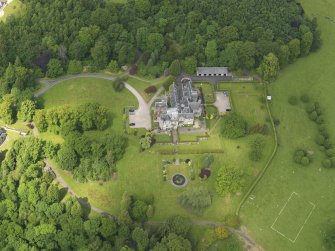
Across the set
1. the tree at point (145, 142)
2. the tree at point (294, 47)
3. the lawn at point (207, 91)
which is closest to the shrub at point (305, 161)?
the lawn at point (207, 91)

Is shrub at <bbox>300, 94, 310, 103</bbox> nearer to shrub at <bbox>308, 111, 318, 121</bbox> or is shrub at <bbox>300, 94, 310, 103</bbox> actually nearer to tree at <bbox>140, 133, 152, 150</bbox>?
shrub at <bbox>308, 111, 318, 121</bbox>

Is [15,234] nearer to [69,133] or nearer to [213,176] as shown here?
[69,133]

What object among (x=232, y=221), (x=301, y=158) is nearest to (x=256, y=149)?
(x=301, y=158)

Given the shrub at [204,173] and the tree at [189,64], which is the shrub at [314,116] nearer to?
the tree at [189,64]

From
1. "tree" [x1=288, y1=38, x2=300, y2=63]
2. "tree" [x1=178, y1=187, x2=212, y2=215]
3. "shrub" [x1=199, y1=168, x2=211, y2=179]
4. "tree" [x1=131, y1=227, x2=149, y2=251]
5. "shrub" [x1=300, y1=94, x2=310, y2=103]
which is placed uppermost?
"tree" [x1=288, y1=38, x2=300, y2=63]

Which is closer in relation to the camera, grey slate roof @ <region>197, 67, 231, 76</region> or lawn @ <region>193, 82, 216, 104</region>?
lawn @ <region>193, 82, 216, 104</region>

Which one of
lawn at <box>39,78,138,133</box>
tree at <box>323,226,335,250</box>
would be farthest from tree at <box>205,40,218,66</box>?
tree at <box>323,226,335,250</box>
